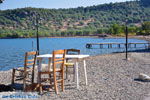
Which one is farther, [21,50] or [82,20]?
[82,20]

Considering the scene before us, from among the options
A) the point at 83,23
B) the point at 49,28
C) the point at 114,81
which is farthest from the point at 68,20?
the point at 114,81

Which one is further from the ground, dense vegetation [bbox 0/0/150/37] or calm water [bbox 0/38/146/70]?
dense vegetation [bbox 0/0/150/37]

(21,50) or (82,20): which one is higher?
(82,20)

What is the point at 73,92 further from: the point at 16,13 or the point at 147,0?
the point at 147,0

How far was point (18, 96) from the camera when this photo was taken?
579 cm

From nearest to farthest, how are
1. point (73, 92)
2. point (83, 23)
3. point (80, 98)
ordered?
point (80, 98), point (73, 92), point (83, 23)

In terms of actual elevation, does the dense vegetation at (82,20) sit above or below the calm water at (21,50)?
above

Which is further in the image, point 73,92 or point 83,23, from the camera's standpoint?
point 83,23

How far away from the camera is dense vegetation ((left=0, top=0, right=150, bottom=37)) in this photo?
91.8 meters

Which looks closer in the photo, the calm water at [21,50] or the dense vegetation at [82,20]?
the calm water at [21,50]

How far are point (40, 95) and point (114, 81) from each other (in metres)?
2.59

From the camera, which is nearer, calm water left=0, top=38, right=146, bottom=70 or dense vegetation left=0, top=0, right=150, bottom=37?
calm water left=0, top=38, right=146, bottom=70

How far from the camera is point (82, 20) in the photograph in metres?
130

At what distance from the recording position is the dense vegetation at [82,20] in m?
91.8
